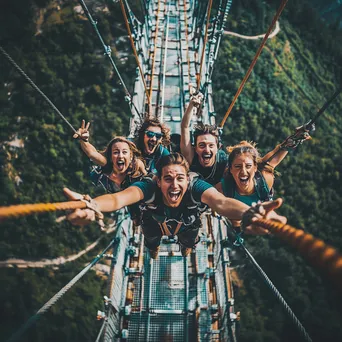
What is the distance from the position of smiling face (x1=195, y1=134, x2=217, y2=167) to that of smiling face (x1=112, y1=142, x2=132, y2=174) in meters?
0.69

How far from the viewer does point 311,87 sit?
24688 mm

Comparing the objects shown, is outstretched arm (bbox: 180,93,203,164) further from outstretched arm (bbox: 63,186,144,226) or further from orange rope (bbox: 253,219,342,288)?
orange rope (bbox: 253,219,342,288)

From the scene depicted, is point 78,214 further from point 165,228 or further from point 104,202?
point 165,228

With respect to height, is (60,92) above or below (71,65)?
below

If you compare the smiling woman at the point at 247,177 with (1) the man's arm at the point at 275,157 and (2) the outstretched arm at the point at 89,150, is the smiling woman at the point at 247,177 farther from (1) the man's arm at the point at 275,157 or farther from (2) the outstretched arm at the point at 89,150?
(2) the outstretched arm at the point at 89,150

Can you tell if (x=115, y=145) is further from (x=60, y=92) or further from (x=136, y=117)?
(x=60, y=92)

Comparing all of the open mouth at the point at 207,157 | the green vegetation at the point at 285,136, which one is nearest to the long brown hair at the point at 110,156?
the open mouth at the point at 207,157

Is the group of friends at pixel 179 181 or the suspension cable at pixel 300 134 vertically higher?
the suspension cable at pixel 300 134

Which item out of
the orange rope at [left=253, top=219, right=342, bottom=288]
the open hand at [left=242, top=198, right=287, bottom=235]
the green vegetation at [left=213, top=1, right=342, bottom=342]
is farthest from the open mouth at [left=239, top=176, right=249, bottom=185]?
the green vegetation at [left=213, top=1, right=342, bottom=342]

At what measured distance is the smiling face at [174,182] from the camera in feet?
6.54

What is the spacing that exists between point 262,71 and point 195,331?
21.6 meters

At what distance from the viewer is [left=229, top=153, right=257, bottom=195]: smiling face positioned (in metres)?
2.35

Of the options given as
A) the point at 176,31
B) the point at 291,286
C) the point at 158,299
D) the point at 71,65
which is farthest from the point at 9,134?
the point at 291,286

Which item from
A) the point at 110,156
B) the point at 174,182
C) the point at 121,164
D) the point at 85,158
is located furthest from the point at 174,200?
the point at 85,158
